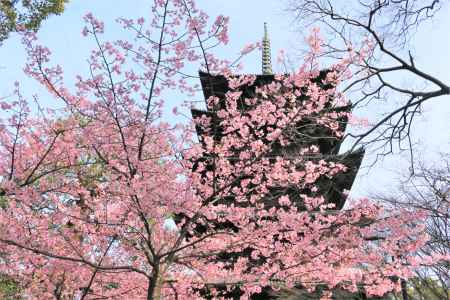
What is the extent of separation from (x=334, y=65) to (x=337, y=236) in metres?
2.97

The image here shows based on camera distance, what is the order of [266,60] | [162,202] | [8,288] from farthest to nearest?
[266,60]
[8,288]
[162,202]

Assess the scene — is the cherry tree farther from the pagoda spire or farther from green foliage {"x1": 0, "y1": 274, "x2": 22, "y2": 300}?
the pagoda spire

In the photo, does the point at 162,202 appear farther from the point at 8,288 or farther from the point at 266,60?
the point at 266,60

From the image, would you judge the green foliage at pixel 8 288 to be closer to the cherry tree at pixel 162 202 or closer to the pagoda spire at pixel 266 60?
the cherry tree at pixel 162 202

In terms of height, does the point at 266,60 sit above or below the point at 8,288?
above

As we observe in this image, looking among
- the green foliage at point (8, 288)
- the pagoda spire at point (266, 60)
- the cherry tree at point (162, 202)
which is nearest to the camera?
the cherry tree at point (162, 202)

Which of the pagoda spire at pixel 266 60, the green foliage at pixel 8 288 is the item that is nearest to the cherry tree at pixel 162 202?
the green foliage at pixel 8 288

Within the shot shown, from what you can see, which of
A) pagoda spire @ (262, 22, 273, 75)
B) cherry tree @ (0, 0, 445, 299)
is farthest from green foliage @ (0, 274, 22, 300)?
pagoda spire @ (262, 22, 273, 75)

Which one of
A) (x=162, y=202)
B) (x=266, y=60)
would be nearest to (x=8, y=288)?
(x=162, y=202)

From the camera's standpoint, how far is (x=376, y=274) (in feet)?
20.8

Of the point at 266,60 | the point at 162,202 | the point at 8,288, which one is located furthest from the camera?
the point at 266,60

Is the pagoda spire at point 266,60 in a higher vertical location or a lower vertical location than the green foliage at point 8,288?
higher

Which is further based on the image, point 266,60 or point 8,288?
point 266,60

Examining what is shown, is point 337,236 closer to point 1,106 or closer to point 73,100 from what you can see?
point 73,100
